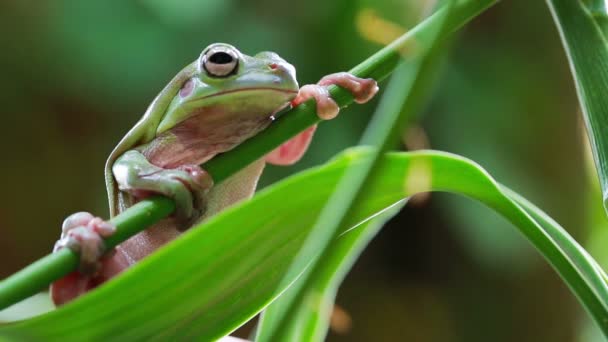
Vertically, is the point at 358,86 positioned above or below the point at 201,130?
below

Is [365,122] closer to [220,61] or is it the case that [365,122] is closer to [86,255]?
[220,61]

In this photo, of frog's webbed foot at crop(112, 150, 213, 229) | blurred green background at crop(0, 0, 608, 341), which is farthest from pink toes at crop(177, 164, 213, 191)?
blurred green background at crop(0, 0, 608, 341)

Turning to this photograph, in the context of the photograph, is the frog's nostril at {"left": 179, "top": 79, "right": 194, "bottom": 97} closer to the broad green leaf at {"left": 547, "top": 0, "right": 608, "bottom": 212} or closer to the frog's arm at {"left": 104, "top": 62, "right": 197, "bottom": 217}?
the frog's arm at {"left": 104, "top": 62, "right": 197, "bottom": 217}

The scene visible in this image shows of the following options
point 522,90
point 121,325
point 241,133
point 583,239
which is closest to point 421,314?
point 583,239

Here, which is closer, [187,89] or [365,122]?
[187,89]

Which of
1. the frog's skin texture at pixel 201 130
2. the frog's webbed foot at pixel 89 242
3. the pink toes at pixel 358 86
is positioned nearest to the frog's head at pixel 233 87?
the frog's skin texture at pixel 201 130

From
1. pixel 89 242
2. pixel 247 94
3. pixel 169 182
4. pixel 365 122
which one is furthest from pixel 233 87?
pixel 365 122
